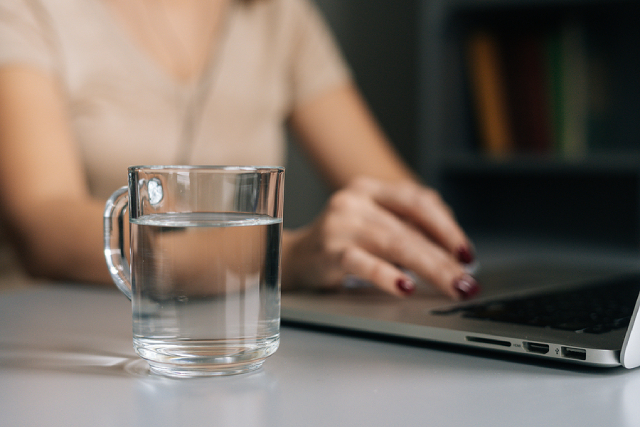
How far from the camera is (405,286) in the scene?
61 cm

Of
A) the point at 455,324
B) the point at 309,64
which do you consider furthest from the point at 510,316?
the point at 309,64

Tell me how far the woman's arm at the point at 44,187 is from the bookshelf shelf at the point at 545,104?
118 cm

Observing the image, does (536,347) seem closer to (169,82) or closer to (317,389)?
(317,389)

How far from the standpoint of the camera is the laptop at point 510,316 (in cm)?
42

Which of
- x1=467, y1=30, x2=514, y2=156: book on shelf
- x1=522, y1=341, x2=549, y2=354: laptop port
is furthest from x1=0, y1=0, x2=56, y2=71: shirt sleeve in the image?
x1=467, y1=30, x2=514, y2=156: book on shelf

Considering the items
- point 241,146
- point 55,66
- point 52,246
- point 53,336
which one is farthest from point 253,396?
point 241,146

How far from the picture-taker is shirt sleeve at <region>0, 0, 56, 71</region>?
1.03 meters

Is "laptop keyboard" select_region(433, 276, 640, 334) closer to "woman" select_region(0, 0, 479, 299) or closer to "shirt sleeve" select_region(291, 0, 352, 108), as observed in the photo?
"woman" select_region(0, 0, 479, 299)

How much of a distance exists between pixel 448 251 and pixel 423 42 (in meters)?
1.28

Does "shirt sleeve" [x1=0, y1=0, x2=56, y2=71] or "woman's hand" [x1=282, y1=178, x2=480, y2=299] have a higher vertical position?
"shirt sleeve" [x1=0, y1=0, x2=56, y2=71]

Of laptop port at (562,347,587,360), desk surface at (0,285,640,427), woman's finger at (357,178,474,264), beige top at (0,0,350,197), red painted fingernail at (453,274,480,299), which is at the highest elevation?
beige top at (0,0,350,197)

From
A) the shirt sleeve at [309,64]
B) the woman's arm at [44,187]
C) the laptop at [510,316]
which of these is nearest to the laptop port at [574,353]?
the laptop at [510,316]

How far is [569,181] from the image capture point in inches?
83.7

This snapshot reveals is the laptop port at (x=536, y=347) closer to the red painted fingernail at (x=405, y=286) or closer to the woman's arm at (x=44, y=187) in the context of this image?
the red painted fingernail at (x=405, y=286)
